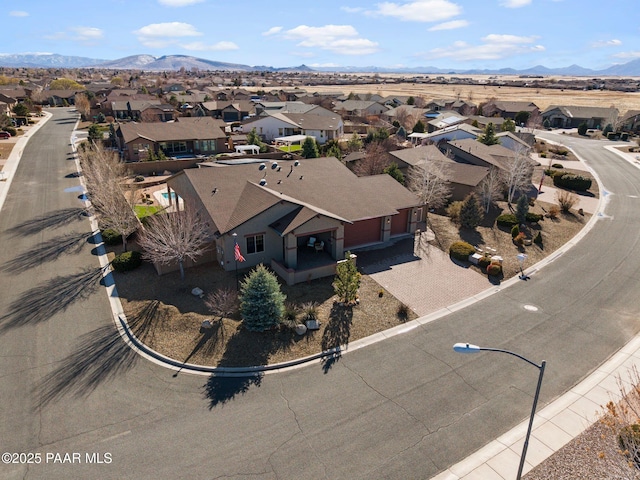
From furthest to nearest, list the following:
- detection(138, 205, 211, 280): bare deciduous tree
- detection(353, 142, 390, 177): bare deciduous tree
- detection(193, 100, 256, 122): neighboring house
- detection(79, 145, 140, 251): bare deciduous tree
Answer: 1. detection(193, 100, 256, 122): neighboring house
2. detection(353, 142, 390, 177): bare deciduous tree
3. detection(79, 145, 140, 251): bare deciduous tree
4. detection(138, 205, 211, 280): bare deciduous tree

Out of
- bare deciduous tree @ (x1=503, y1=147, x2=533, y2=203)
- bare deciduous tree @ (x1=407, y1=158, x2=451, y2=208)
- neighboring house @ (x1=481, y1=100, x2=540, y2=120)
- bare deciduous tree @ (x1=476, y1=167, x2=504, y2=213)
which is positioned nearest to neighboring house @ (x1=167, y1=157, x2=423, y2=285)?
bare deciduous tree @ (x1=407, y1=158, x2=451, y2=208)

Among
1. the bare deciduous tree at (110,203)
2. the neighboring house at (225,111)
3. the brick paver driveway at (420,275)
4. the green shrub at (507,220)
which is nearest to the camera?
the brick paver driveway at (420,275)

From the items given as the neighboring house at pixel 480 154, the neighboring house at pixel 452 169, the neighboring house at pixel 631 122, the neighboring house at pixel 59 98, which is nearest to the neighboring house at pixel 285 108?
the neighboring house at pixel 480 154

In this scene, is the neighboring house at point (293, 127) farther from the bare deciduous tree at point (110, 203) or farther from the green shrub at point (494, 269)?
the green shrub at point (494, 269)

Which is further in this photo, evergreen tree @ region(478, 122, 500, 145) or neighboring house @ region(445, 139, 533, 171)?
evergreen tree @ region(478, 122, 500, 145)

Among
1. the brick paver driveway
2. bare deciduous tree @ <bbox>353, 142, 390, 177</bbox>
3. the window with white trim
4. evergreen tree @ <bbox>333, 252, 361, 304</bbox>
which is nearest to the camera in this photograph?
evergreen tree @ <bbox>333, 252, 361, 304</bbox>

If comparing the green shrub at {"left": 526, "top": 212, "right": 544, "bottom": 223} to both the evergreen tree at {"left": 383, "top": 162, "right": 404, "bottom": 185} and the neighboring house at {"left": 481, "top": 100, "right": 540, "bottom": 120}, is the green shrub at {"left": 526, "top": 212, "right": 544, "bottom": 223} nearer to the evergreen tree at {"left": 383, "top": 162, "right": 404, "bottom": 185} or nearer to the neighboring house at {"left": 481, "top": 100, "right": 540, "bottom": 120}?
the evergreen tree at {"left": 383, "top": 162, "right": 404, "bottom": 185}
